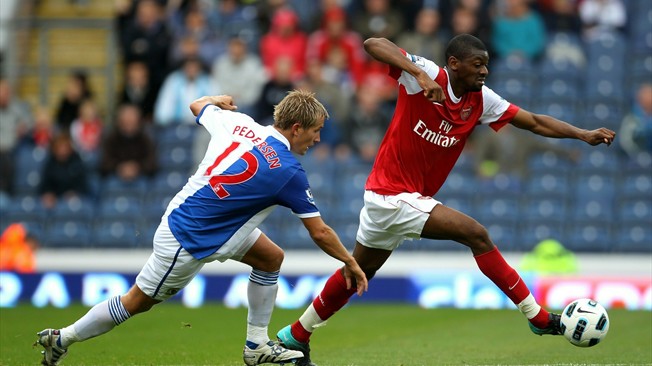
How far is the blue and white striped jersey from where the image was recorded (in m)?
7.44

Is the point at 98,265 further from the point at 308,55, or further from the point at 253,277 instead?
the point at 253,277

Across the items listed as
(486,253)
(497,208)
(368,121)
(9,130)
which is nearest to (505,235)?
(497,208)

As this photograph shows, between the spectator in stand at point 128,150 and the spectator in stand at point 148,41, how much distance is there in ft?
3.50

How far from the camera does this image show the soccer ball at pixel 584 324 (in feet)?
26.5

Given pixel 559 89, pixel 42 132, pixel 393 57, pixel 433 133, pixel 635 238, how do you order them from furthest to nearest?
1. pixel 42 132
2. pixel 559 89
3. pixel 635 238
4. pixel 433 133
5. pixel 393 57

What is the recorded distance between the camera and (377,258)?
8609 millimetres

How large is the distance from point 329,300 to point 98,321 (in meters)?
1.82

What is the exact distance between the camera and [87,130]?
17938 millimetres

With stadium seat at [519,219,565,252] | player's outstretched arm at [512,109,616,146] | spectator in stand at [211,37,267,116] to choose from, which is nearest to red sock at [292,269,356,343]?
player's outstretched arm at [512,109,616,146]

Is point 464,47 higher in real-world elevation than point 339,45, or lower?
higher

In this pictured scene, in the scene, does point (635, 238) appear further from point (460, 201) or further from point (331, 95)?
point (331, 95)

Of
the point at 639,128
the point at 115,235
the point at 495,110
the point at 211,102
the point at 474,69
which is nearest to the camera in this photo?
the point at 211,102

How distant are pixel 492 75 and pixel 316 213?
996 cm

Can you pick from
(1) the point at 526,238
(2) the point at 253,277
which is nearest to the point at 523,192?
(1) the point at 526,238
